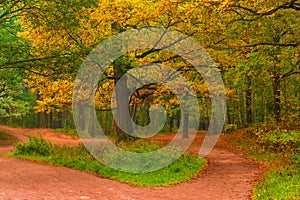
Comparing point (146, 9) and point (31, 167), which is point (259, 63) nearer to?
point (146, 9)

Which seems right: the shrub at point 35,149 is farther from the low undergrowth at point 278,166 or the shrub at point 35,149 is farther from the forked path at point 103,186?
the low undergrowth at point 278,166

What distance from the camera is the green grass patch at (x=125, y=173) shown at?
12.2m

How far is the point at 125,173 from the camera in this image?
13078mm

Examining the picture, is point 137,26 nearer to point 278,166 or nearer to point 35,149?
point 35,149

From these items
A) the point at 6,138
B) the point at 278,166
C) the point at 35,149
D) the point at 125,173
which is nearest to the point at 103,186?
the point at 125,173

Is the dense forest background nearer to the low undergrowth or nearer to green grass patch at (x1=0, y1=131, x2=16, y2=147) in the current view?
the low undergrowth

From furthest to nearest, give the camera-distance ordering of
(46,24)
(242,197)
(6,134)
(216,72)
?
(6,134) < (216,72) < (46,24) < (242,197)

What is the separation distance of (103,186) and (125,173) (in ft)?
7.48

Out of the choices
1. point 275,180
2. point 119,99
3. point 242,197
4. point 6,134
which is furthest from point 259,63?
point 6,134

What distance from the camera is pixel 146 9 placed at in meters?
15.7

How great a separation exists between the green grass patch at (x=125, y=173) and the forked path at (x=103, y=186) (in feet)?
1.75

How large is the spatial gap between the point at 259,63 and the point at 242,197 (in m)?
7.93

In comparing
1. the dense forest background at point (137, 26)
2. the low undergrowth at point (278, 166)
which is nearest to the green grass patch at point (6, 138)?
the dense forest background at point (137, 26)

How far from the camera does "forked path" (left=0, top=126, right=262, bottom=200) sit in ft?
31.1
